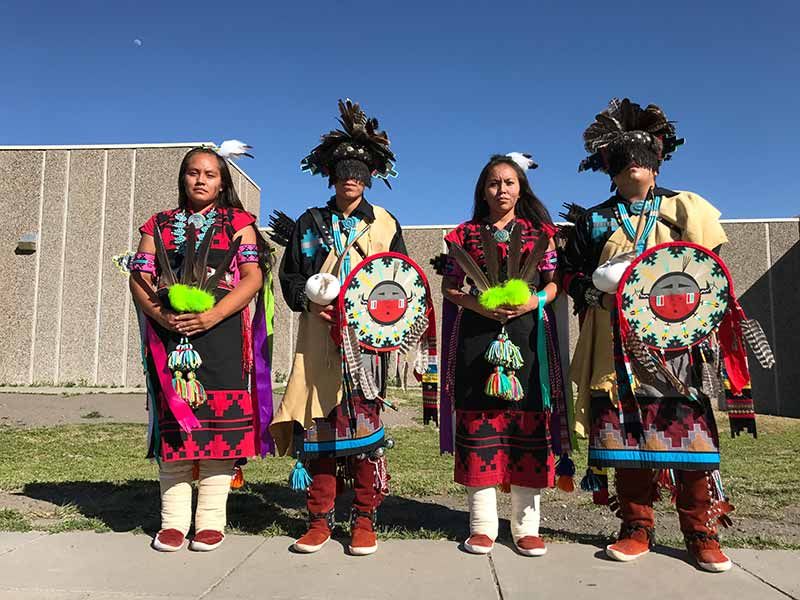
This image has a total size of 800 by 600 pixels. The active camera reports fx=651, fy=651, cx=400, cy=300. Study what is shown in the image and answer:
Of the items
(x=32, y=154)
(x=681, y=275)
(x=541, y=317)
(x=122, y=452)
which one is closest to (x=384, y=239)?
(x=541, y=317)

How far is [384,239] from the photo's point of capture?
340 centimetres

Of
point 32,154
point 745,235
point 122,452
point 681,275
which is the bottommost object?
point 122,452

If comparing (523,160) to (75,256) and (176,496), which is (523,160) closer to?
(176,496)

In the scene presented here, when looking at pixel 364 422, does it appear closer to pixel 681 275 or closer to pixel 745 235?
pixel 681 275

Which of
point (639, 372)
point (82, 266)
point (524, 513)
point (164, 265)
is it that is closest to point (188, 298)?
point (164, 265)

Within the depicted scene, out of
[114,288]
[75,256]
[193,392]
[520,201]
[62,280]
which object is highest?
[75,256]

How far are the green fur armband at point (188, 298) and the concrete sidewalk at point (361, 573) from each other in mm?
1149

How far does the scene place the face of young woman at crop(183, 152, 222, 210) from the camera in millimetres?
3357

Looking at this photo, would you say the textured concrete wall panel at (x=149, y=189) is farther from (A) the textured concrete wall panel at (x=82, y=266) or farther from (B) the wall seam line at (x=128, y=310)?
(A) the textured concrete wall panel at (x=82, y=266)

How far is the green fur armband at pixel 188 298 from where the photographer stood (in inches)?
121

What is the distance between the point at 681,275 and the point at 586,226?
535 millimetres

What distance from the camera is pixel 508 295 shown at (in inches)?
118

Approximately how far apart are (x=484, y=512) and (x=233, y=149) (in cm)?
236

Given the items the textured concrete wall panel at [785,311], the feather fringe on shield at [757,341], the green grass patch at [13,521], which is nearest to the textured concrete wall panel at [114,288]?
the green grass patch at [13,521]
